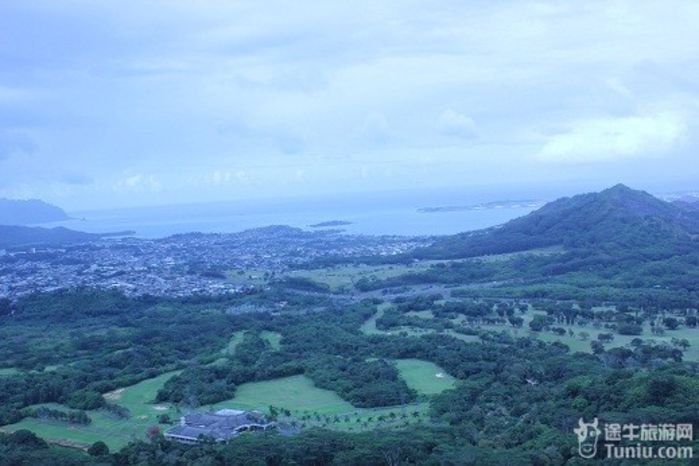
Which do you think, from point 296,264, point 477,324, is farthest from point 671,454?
point 296,264

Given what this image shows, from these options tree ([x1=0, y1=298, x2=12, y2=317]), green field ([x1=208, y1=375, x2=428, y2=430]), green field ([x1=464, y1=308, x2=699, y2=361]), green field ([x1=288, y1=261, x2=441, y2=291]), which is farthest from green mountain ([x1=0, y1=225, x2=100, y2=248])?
green field ([x1=208, y1=375, x2=428, y2=430])

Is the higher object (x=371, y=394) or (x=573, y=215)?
(x=573, y=215)

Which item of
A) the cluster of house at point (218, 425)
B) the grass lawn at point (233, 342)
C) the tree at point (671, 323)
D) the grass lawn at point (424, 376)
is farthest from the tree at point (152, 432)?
the tree at point (671, 323)

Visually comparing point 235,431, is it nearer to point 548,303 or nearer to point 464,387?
point 464,387

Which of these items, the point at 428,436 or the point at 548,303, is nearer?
the point at 428,436

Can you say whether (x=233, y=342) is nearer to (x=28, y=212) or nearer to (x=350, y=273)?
(x=350, y=273)

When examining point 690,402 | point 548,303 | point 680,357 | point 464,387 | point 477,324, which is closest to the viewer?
point 690,402
